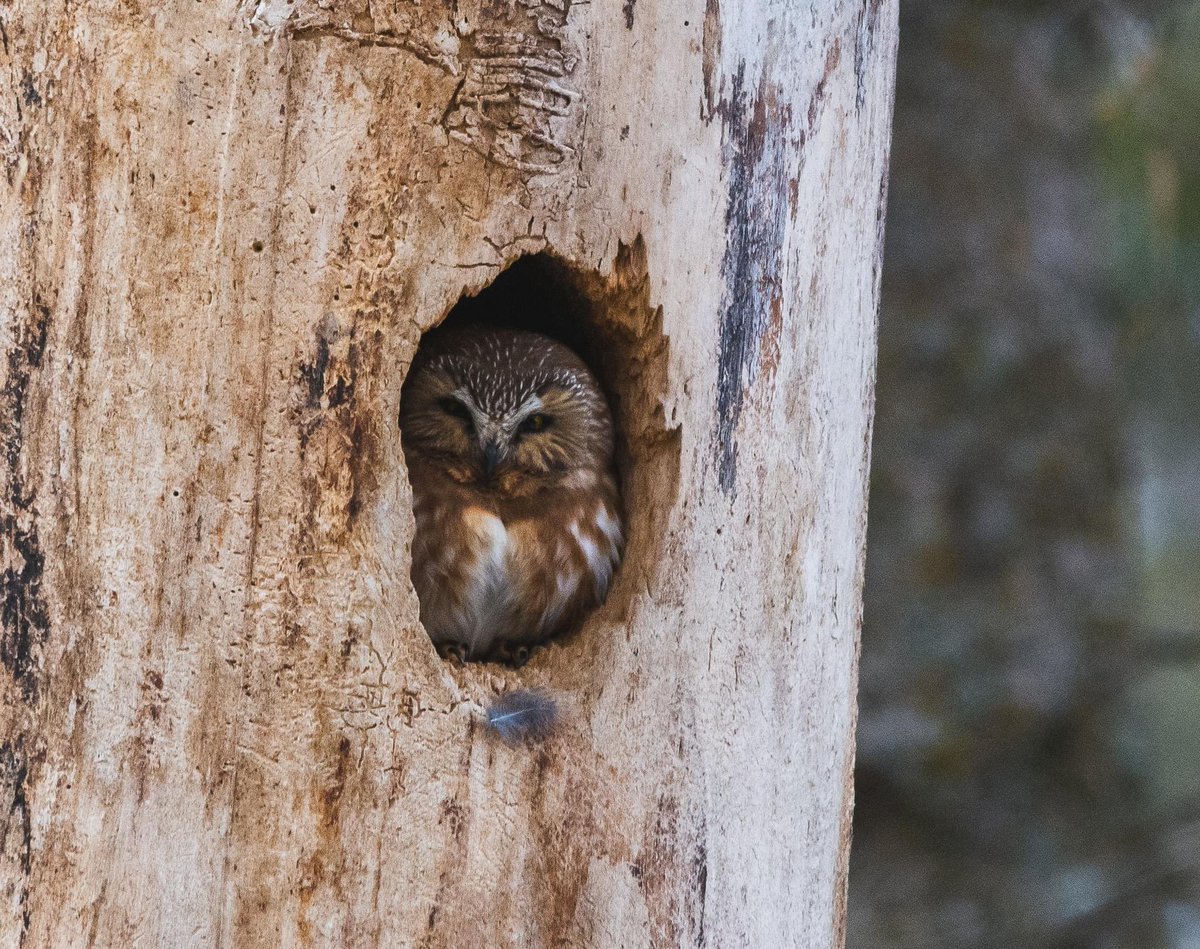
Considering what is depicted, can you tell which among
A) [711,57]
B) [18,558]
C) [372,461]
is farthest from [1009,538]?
[18,558]

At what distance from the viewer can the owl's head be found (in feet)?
9.82

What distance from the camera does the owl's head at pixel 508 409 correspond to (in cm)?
299

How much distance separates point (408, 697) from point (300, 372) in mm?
537

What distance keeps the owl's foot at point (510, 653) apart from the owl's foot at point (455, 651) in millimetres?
64

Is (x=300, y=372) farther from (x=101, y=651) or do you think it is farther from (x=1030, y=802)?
(x=1030, y=802)

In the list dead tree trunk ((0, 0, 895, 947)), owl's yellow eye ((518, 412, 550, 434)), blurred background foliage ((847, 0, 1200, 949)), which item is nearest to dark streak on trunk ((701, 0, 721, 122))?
dead tree trunk ((0, 0, 895, 947))

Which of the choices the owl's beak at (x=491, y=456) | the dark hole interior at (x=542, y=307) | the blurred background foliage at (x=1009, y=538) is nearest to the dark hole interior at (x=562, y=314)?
the dark hole interior at (x=542, y=307)

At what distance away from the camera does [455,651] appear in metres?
3.00

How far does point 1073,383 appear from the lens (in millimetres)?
4613

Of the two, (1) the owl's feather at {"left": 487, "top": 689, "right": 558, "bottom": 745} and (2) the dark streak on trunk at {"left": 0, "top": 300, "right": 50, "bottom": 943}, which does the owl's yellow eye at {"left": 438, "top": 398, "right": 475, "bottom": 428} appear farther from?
(2) the dark streak on trunk at {"left": 0, "top": 300, "right": 50, "bottom": 943}

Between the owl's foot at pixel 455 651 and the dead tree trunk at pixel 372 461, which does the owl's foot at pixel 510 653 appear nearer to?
the owl's foot at pixel 455 651

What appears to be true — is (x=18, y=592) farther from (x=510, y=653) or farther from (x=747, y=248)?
(x=747, y=248)

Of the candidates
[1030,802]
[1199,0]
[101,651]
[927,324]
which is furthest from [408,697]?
[1199,0]

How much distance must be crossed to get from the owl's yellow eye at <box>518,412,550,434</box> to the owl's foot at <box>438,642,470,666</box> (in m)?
0.48
